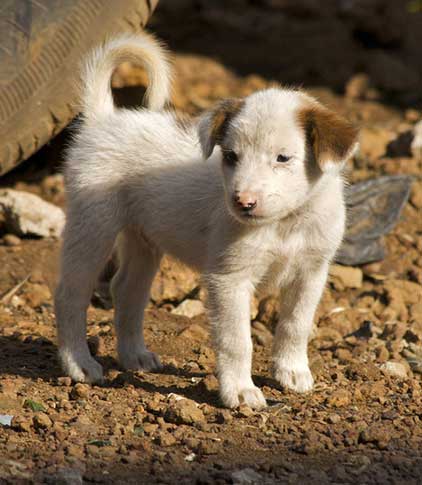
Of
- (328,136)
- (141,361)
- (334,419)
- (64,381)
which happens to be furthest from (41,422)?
(328,136)

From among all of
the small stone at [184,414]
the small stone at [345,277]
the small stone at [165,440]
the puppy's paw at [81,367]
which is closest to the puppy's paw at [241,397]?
the small stone at [184,414]

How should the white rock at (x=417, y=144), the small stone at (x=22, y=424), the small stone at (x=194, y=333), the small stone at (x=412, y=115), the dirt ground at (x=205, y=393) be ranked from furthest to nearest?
the small stone at (x=412, y=115)
the white rock at (x=417, y=144)
the small stone at (x=194, y=333)
the small stone at (x=22, y=424)
the dirt ground at (x=205, y=393)

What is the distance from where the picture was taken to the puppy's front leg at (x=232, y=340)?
4.88 metres

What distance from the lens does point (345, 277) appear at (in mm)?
7137

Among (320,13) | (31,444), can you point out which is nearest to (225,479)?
(31,444)

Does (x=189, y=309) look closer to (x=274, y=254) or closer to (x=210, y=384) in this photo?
(x=210, y=384)

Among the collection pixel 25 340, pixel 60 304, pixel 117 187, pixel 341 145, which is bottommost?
pixel 25 340

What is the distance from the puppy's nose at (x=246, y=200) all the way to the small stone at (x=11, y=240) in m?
3.19

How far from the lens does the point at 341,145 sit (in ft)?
15.5

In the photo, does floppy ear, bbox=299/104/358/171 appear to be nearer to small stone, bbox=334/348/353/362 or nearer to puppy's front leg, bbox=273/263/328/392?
puppy's front leg, bbox=273/263/328/392

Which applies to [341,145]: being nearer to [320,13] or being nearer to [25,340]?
[25,340]

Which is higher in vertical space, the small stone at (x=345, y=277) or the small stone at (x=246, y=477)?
the small stone at (x=246, y=477)

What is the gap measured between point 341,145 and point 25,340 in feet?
8.14

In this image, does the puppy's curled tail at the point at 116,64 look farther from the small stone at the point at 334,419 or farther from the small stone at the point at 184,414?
the small stone at the point at 334,419
